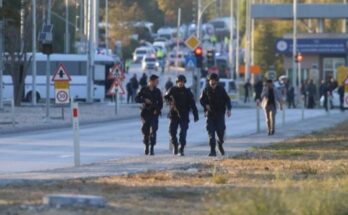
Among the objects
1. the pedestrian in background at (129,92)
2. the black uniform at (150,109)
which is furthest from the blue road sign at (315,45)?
the black uniform at (150,109)

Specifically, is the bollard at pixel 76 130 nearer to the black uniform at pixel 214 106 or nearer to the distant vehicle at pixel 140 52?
the black uniform at pixel 214 106

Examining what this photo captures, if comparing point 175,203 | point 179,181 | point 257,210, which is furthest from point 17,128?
point 257,210

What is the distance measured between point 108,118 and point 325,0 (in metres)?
54.9

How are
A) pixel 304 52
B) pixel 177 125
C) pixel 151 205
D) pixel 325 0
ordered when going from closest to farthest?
pixel 151 205 < pixel 177 125 < pixel 304 52 < pixel 325 0

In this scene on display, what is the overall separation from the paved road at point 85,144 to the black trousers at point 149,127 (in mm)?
739

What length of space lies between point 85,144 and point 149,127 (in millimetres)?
5563

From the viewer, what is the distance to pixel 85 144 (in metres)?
31.5

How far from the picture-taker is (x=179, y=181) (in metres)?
18.9

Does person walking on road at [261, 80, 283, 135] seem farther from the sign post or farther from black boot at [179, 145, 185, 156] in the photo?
black boot at [179, 145, 185, 156]

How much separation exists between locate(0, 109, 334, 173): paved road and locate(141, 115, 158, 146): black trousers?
0.74 m

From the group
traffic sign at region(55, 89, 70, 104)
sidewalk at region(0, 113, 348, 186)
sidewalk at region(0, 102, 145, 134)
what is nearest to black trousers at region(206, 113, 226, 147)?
sidewalk at region(0, 113, 348, 186)

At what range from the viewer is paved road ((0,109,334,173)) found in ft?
81.9

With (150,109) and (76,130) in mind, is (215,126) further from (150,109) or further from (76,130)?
(76,130)

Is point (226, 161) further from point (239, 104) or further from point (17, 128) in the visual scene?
point (239, 104)
